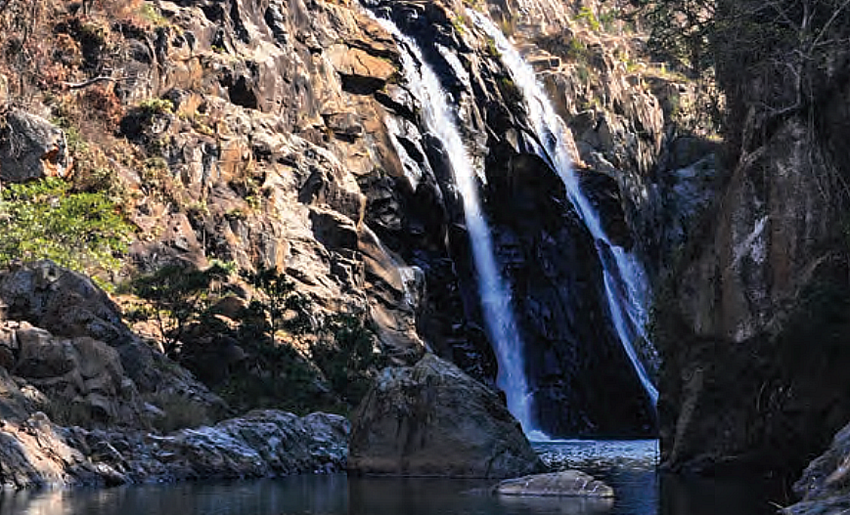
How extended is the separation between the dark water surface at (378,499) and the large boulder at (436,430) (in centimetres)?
117

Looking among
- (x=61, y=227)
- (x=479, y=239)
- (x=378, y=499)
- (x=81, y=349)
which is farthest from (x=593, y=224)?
(x=378, y=499)

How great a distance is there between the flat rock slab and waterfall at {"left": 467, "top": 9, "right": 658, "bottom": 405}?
4189cm

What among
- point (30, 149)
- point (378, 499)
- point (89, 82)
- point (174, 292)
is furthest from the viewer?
point (89, 82)

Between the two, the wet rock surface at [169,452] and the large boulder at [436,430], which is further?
the large boulder at [436,430]

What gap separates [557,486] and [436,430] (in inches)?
207

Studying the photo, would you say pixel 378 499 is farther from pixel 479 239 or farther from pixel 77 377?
pixel 479 239

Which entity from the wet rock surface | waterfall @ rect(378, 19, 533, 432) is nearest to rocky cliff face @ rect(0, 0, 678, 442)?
waterfall @ rect(378, 19, 533, 432)

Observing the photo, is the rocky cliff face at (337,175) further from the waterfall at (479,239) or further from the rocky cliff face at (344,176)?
the waterfall at (479,239)

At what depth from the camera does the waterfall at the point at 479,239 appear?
201ft

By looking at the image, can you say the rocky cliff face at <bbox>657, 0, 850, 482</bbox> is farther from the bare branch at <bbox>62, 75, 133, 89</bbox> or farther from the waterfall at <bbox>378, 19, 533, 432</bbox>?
the bare branch at <bbox>62, 75, 133, 89</bbox>

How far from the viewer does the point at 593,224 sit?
74.2 meters

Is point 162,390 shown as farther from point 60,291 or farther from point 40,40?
point 40,40

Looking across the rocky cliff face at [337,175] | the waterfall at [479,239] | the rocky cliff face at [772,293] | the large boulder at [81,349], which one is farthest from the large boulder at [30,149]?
the rocky cliff face at [772,293]

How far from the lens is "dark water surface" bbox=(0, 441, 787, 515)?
57.9 feet
